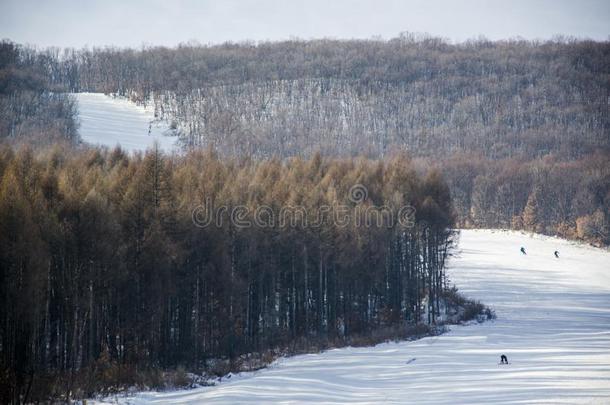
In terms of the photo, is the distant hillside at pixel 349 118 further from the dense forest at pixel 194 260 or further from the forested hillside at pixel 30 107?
the dense forest at pixel 194 260

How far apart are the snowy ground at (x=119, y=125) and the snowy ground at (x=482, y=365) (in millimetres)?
81880

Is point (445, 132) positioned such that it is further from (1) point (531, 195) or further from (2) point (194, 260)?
(2) point (194, 260)

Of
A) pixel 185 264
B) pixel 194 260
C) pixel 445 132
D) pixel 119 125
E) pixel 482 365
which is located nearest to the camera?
pixel 482 365

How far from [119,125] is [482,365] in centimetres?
11804

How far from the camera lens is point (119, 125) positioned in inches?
5389

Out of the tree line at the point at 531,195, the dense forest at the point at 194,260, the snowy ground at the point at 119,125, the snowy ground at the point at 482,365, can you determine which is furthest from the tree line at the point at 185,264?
the snowy ground at the point at 119,125

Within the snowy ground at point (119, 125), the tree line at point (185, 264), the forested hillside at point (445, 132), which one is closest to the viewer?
the tree line at point (185, 264)

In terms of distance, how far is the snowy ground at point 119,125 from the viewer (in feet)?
409

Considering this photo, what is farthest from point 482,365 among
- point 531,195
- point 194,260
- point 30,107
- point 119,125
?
point 119,125

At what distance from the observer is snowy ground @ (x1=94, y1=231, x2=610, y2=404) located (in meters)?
23.6

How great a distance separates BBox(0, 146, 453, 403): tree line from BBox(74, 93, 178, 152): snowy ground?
252 feet

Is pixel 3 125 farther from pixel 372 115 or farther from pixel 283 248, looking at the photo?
pixel 372 115

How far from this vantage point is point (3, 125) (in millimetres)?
107500

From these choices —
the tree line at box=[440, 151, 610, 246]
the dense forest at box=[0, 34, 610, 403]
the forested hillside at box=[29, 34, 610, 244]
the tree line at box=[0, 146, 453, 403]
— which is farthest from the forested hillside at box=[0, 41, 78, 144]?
the tree line at box=[440, 151, 610, 246]
